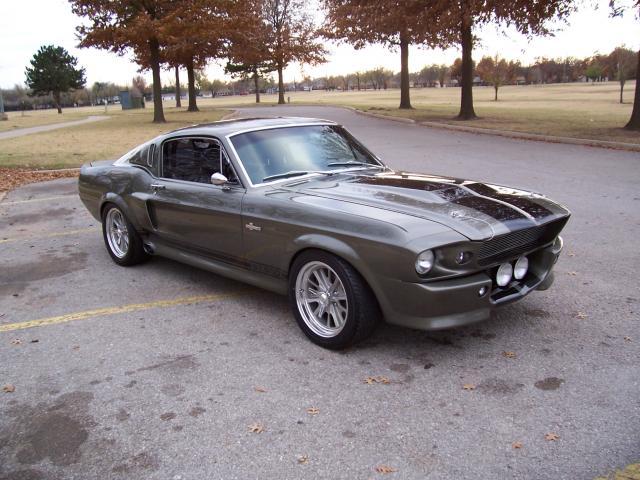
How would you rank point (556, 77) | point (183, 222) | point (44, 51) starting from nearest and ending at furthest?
point (183, 222) → point (44, 51) → point (556, 77)

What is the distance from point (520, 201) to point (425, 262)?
119 centimetres

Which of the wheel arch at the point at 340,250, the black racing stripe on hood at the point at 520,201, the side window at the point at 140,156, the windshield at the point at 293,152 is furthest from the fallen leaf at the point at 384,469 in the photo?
the side window at the point at 140,156

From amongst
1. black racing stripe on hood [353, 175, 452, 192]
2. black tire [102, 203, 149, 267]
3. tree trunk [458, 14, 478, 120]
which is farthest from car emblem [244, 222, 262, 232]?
tree trunk [458, 14, 478, 120]

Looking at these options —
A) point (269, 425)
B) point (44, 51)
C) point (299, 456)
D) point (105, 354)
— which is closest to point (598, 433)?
point (299, 456)

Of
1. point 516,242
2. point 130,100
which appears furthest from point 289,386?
point 130,100

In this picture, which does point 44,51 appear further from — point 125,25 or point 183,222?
point 183,222

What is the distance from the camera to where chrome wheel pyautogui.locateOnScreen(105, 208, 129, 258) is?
593cm

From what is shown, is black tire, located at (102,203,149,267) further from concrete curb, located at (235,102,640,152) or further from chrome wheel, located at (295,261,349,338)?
concrete curb, located at (235,102,640,152)

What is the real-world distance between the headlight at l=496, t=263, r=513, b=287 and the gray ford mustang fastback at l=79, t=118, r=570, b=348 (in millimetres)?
11

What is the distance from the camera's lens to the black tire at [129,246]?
5.70 meters

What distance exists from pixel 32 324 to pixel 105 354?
1013 mm

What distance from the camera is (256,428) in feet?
9.64

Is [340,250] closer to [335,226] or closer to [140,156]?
[335,226]

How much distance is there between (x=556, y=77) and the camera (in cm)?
10906
